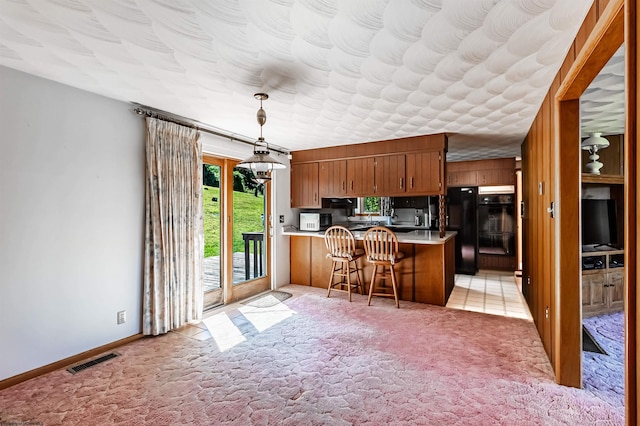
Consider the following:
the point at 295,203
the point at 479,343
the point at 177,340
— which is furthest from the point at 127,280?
the point at 479,343

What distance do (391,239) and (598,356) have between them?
214cm

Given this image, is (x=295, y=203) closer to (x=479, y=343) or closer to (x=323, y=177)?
(x=323, y=177)

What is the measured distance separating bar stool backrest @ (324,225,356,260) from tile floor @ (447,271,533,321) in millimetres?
1474

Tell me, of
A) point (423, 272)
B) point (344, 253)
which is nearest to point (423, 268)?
point (423, 272)

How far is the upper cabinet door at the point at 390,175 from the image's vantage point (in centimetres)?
441

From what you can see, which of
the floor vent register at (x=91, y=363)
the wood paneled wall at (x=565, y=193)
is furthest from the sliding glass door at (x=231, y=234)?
the wood paneled wall at (x=565, y=193)

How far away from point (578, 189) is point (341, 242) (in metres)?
2.66

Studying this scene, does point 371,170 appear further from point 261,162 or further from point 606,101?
point 606,101

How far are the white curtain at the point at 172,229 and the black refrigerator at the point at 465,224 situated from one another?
192 inches

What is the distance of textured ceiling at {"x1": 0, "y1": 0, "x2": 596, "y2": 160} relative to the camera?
1565mm

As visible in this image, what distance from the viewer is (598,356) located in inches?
104

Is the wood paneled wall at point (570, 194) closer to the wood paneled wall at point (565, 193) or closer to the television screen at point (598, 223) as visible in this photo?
the wood paneled wall at point (565, 193)

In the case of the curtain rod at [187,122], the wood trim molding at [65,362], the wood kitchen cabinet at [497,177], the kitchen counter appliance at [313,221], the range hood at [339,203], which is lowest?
the wood trim molding at [65,362]

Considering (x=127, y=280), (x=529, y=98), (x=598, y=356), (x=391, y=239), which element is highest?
(x=529, y=98)
